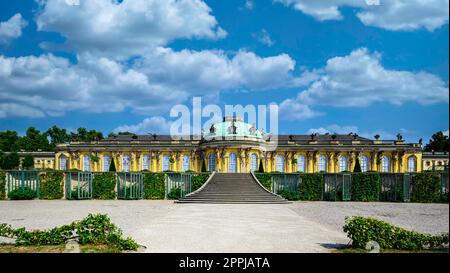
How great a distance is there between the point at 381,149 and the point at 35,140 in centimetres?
6994

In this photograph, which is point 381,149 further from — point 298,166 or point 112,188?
point 112,188

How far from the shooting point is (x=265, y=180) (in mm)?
33469

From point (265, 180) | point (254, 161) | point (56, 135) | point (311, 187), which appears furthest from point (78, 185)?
point (56, 135)

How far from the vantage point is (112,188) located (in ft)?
108

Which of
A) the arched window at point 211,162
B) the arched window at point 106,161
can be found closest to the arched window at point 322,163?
the arched window at point 211,162

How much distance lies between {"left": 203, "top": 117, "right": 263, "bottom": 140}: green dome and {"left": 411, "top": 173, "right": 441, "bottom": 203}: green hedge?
88.3 ft

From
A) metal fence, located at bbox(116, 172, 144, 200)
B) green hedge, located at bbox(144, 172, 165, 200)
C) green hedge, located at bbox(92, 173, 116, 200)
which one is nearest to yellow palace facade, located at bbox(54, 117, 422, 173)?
green hedge, located at bbox(144, 172, 165, 200)

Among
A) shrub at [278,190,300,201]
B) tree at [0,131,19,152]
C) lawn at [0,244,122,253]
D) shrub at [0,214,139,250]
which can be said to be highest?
tree at [0,131,19,152]

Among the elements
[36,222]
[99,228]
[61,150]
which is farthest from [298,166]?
[99,228]

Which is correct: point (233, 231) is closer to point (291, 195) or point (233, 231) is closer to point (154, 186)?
point (291, 195)

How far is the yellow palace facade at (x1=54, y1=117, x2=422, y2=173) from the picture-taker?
196ft

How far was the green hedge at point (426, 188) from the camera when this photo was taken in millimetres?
30062

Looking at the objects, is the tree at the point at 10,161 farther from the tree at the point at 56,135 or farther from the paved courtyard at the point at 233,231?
the paved courtyard at the point at 233,231

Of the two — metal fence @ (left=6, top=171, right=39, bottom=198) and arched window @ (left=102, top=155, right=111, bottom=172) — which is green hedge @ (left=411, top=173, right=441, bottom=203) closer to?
metal fence @ (left=6, top=171, right=39, bottom=198)
